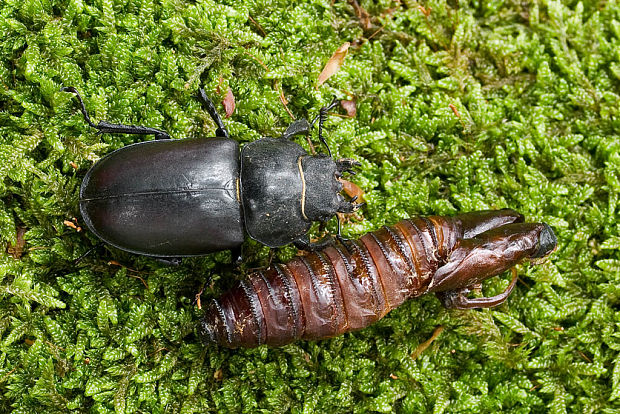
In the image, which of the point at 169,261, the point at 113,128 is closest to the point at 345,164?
the point at 169,261

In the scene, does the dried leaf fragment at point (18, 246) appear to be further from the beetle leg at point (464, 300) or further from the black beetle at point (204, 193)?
the beetle leg at point (464, 300)

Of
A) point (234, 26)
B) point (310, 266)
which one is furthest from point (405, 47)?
point (310, 266)

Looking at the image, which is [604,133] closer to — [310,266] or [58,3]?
[310,266]

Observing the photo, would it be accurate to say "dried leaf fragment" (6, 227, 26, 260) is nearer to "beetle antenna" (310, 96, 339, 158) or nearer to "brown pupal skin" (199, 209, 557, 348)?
"brown pupal skin" (199, 209, 557, 348)

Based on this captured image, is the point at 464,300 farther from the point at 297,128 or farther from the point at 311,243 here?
the point at 297,128

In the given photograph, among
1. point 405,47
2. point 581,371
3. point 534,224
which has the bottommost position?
point 581,371

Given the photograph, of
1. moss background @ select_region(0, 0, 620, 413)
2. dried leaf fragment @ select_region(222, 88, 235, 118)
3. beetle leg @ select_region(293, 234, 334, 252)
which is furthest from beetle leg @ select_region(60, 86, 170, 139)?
beetle leg @ select_region(293, 234, 334, 252)
